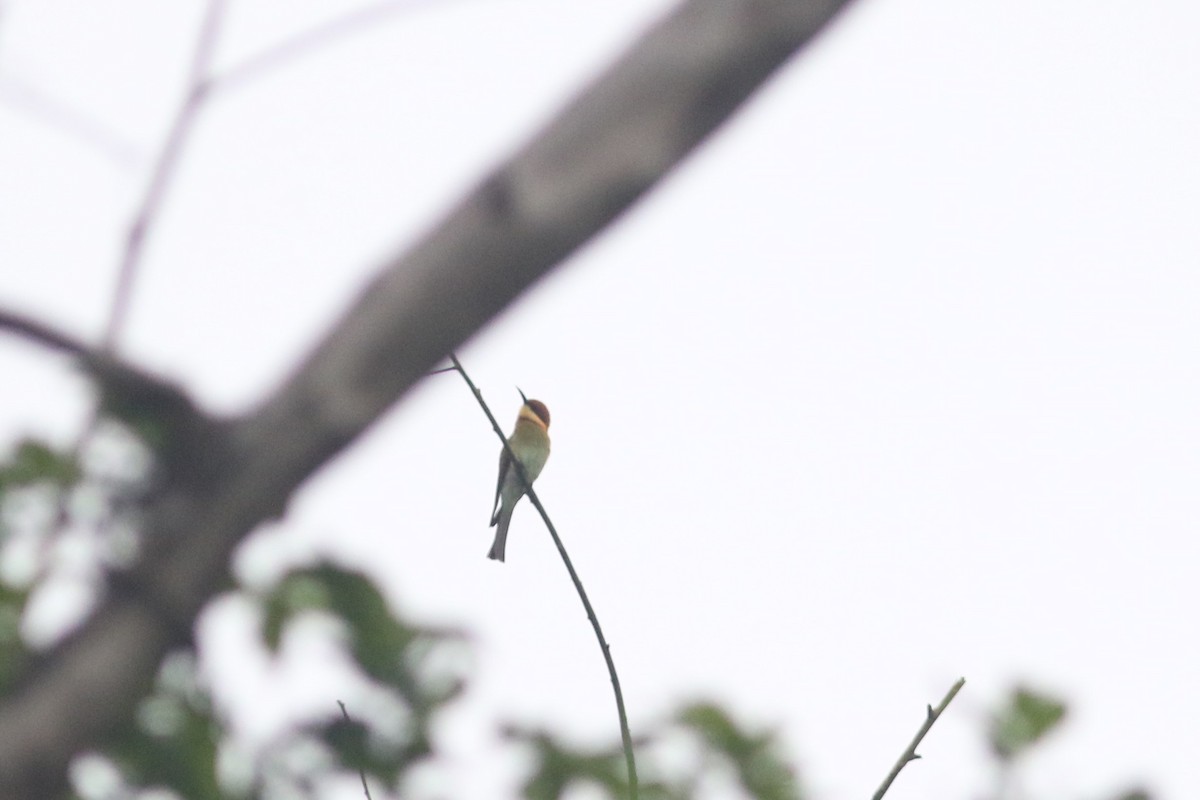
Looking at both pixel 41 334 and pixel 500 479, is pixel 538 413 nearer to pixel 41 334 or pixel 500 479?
pixel 500 479

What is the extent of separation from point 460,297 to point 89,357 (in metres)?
0.26

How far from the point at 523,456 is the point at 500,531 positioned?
397mm

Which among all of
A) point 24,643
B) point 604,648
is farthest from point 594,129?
point 604,648

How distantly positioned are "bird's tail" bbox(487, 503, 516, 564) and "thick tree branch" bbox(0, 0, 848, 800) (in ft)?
17.4

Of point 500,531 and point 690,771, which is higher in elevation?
point 500,531

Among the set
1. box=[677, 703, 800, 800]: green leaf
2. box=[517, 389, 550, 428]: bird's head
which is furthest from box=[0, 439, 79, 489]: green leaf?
box=[517, 389, 550, 428]: bird's head

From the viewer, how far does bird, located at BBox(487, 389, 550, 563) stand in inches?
235

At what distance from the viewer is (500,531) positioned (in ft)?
20.2

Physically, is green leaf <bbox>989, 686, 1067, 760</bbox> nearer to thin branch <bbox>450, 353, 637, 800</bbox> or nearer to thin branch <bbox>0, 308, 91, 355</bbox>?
thin branch <bbox>450, 353, 637, 800</bbox>

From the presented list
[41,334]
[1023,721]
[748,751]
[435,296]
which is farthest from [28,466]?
[1023,721]

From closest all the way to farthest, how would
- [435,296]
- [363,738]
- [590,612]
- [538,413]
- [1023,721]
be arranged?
[435,296] → [590,612] → [363,738] → [1023,721] → [538,413]

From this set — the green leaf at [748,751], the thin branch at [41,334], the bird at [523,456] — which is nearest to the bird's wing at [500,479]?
the bird at [523,456]

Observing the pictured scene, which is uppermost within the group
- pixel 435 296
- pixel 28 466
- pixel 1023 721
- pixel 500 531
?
pixel 500 531

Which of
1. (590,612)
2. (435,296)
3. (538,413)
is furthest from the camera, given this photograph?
(538,413)
